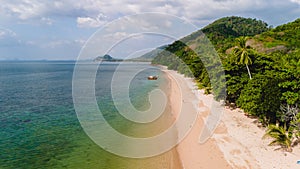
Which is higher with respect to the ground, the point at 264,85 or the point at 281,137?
the point at 264,85

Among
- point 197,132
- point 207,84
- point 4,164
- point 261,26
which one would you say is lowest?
point 4,164

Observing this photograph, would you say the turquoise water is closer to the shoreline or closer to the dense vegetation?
the shoreline

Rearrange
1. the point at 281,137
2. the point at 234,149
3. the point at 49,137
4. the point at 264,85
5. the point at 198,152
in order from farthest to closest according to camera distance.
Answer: the point at 49,137 < the point at 264,85 < the point at 198,152 < the point at 234,149 < the point at 281,137

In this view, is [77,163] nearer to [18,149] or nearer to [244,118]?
[18,149]

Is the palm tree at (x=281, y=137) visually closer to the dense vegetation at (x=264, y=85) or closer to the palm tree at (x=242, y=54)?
the dense vegetation at (x=264, y=85)

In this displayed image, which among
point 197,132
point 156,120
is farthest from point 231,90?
point 156,120

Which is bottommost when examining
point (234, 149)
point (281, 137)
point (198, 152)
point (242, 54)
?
point (198, 152)

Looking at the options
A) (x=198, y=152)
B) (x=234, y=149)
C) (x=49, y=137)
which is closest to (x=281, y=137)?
(x=234, y=149)

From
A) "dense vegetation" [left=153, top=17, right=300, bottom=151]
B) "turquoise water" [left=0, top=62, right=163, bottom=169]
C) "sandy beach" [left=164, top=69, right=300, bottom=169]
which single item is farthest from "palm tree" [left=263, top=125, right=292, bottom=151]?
"turquoise water" [left=0, top=62, right=163, bottom=169]

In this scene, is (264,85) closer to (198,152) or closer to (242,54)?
(242,54)
